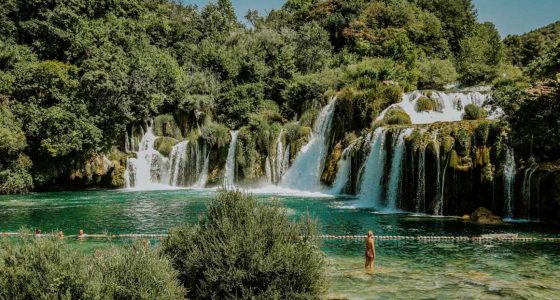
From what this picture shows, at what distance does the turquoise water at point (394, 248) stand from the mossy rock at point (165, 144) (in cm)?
1227

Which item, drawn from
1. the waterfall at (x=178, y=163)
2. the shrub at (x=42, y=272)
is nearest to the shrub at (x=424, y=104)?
the waterfall at (x=178, y=163)

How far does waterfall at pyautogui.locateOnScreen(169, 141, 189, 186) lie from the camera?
1750 inches

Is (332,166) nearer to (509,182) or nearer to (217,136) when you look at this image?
(217,136)

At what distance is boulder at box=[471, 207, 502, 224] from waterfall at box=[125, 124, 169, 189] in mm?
29306

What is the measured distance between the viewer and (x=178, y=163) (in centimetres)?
4459

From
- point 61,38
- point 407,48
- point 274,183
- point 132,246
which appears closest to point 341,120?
point 274,183

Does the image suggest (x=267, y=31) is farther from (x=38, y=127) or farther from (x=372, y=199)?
(x=372, y=199)

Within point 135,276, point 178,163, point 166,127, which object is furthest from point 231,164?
point 135,276

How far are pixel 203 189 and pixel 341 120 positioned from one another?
43.9 ft

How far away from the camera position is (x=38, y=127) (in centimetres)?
4144

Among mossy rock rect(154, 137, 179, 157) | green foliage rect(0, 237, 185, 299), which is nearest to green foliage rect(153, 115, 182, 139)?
mossy rock rect(154, 137, 179, 157)

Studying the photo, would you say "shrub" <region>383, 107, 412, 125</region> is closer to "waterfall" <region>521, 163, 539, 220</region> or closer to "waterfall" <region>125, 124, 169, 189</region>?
"waterfall" <region>521, 163, 539, 220</region>

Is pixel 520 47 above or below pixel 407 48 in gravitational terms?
above

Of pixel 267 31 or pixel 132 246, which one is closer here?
pixel 132 246
